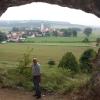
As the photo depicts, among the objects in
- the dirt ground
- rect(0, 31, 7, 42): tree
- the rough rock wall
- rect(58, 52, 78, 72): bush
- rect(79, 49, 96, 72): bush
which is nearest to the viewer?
the rough rock wall

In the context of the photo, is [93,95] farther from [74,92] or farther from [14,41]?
[14,41]

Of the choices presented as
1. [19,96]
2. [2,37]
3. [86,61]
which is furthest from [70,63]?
[2,37]

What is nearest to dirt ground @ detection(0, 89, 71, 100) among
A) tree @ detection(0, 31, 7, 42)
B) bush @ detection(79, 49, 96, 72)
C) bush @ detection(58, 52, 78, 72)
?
bush @ detection(58, 52, 78, 72)

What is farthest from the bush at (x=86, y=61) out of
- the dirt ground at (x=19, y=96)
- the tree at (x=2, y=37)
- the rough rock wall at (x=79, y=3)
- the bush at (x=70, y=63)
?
the tree at (x=2, y=37)

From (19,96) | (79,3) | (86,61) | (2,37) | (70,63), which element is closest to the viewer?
(79,3)

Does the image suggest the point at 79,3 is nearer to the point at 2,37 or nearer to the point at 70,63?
the point at 70,63

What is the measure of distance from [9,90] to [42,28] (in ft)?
203

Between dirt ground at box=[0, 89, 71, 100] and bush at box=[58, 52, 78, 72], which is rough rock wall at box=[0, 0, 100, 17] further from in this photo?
bush at box=[58, 52, 78, 72]

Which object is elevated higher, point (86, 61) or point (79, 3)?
point (79, 3)

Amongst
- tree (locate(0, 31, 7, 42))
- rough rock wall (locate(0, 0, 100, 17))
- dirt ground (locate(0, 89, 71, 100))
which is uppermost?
rough rock wall (locate(0, 0, 100, 17))

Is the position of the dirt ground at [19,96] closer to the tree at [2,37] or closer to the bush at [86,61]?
the bush at [86,61]

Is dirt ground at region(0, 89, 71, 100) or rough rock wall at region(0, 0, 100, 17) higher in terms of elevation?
rough rock wall at region(0, 0, 100, 17)

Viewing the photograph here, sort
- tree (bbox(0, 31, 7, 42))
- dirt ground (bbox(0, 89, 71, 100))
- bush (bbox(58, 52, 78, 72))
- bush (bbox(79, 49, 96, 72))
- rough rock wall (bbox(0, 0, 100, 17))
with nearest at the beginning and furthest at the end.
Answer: rough rock wall (bbox(0, 0, 100, 17)) → dirt ground (bbox(0, 89, 71, 100)) → bush (bbox(58, 52, 78, 72)) → bush (bbox(79, 49, 96, 72)) → tree (bbox(0, 31, 7, 42))

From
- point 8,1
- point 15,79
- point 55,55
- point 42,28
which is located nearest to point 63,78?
point 15,79
